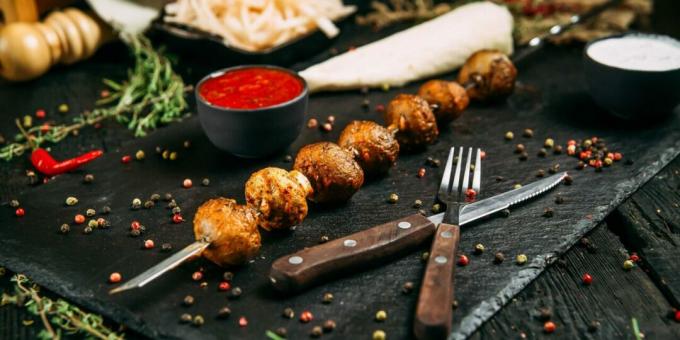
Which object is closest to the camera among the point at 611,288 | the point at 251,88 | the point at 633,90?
the point at 611,288

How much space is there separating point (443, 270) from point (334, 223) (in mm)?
708

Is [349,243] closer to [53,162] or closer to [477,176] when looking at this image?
[477,176]

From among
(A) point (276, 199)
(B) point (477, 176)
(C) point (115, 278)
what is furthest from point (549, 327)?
(C) point (115, 278)

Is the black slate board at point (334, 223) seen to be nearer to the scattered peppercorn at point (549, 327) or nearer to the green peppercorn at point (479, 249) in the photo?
the green peppercorn at point (479, 249)

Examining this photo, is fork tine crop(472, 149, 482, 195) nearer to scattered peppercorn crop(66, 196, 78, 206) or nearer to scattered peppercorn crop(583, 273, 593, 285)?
scattered peppercorn crop(583, 273, 593, 285)

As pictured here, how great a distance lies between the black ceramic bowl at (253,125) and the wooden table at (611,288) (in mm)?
995

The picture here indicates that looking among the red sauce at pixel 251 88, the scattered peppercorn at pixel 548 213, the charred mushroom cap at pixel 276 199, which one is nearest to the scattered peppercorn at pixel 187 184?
the red sauce at pixel 251 88

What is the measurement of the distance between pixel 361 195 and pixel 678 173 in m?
1.60

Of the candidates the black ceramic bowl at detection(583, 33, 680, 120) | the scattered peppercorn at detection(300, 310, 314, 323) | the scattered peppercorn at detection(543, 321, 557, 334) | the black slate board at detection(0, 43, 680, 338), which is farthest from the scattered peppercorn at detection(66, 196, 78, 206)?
the black ceramic bowl at detection(583, 33, 680, 120)

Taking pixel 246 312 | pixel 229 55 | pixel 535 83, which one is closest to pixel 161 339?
pixel 246 312

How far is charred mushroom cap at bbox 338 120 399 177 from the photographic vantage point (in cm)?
340

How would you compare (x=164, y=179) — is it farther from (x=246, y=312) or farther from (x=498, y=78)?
(x=498, y=78)

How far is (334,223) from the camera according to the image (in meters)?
3.16

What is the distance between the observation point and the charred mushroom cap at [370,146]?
3.40 metres
